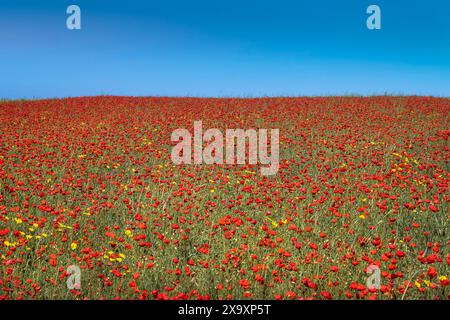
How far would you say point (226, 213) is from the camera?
7156 millimetres

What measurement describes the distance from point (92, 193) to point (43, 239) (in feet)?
7.75

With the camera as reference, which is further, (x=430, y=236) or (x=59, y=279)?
(x=430, y=236)

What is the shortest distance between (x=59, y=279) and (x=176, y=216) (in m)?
2.44

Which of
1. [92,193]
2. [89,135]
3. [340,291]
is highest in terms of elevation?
[89,135]

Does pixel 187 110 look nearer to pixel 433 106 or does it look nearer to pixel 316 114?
A: pixel 316 114

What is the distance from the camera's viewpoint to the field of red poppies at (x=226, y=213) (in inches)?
191

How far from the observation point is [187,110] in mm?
19906

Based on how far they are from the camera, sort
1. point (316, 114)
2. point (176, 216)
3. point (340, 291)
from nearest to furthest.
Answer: point (340, 291)
point (176, 216)
point (316, 114)

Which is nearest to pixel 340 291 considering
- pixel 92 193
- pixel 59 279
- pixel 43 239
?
pixel 59 279

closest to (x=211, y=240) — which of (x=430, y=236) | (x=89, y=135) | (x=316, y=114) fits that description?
(x=430, y=236)

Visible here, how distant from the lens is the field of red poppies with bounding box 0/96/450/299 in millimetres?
4855

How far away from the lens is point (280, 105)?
21391 millimetres
